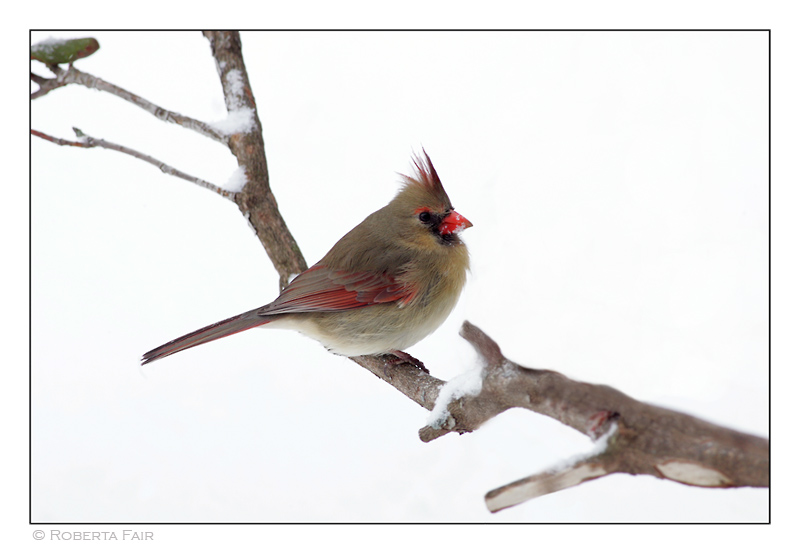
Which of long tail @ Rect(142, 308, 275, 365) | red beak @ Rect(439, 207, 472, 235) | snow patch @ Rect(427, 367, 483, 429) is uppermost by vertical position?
red beak @ Rect(439, 207, 472, 235)

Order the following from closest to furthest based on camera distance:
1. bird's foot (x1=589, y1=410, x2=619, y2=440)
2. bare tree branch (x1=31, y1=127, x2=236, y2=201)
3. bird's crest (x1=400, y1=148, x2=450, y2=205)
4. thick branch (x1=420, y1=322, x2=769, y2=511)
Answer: thick branch (x1=420, y1=322, x2=769, y2=511)
bird's foot (x1=589, y1=410, x2=619, y2=440)
bird's crest (x1=400, y1=148, x2=450, y2=205)
bare tree branch (x1=31, y1=127, x2=236, y2=201)

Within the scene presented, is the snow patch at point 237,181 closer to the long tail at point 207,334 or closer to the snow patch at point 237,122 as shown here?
the snow patch at point 237,122

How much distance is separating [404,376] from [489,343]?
2.27 ft

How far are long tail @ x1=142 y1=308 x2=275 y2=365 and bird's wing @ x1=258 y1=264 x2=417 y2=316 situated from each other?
0.06 m

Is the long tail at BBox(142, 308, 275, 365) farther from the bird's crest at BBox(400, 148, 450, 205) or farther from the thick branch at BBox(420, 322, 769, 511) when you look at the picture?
the thick branch at BBox(420, 322, 769, 511)

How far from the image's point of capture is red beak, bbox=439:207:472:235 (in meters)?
2.80

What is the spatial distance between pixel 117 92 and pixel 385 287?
5.68 ft

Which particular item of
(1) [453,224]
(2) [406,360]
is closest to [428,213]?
(1) [453,224]

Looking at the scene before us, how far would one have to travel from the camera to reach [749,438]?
162cm

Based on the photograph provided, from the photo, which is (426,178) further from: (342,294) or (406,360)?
(406,360)

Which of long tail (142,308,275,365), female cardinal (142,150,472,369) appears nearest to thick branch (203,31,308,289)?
female cardinal (142,150,472,369)

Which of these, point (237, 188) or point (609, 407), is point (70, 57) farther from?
point (609, 407)

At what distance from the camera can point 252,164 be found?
3.30 metres

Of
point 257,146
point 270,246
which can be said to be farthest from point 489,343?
point 257,146
